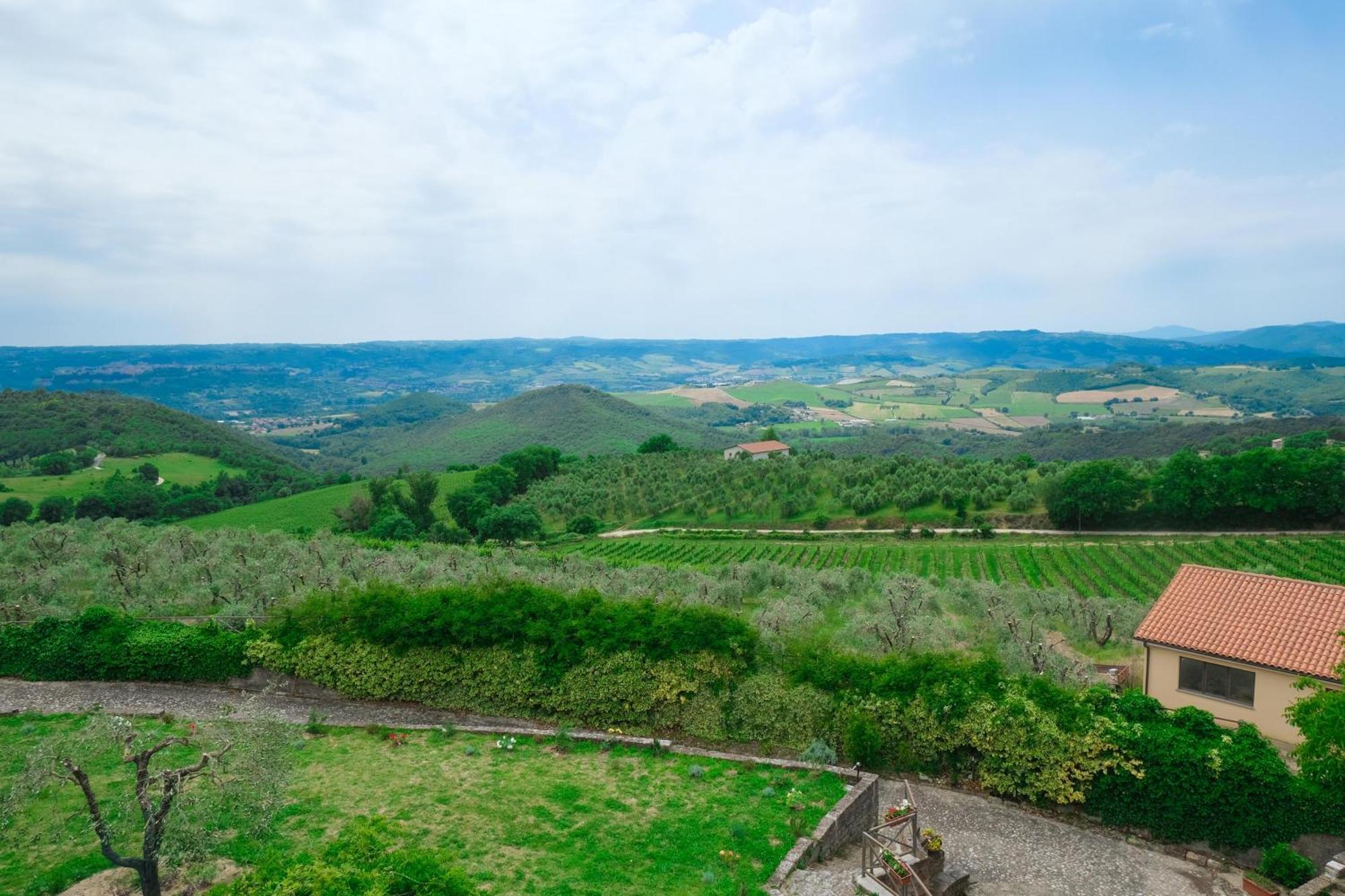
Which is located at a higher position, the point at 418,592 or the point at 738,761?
the point at 418,592

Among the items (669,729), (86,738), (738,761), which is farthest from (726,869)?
(86,738)

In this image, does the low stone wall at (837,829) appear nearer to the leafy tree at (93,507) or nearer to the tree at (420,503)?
the tree at (420,503)

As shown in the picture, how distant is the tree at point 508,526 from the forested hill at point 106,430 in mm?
61793

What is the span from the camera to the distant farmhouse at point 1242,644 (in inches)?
729

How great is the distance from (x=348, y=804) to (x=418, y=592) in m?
9.18

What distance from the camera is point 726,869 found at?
43.8 ft

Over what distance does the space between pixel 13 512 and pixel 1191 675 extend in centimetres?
9505

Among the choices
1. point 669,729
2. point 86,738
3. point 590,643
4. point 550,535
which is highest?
point 86,738

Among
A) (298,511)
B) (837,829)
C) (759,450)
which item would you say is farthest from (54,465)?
A: (837,829)

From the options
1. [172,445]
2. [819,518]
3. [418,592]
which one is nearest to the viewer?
[418,592]

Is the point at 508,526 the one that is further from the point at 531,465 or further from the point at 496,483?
the point at 531,465

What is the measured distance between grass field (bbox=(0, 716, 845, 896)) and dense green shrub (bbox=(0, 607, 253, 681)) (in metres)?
4.33

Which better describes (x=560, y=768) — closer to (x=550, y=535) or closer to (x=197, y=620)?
(x=197, y=620)

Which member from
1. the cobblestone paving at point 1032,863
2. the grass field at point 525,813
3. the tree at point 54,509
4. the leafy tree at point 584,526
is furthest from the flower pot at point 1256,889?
the tree at point 54,509
